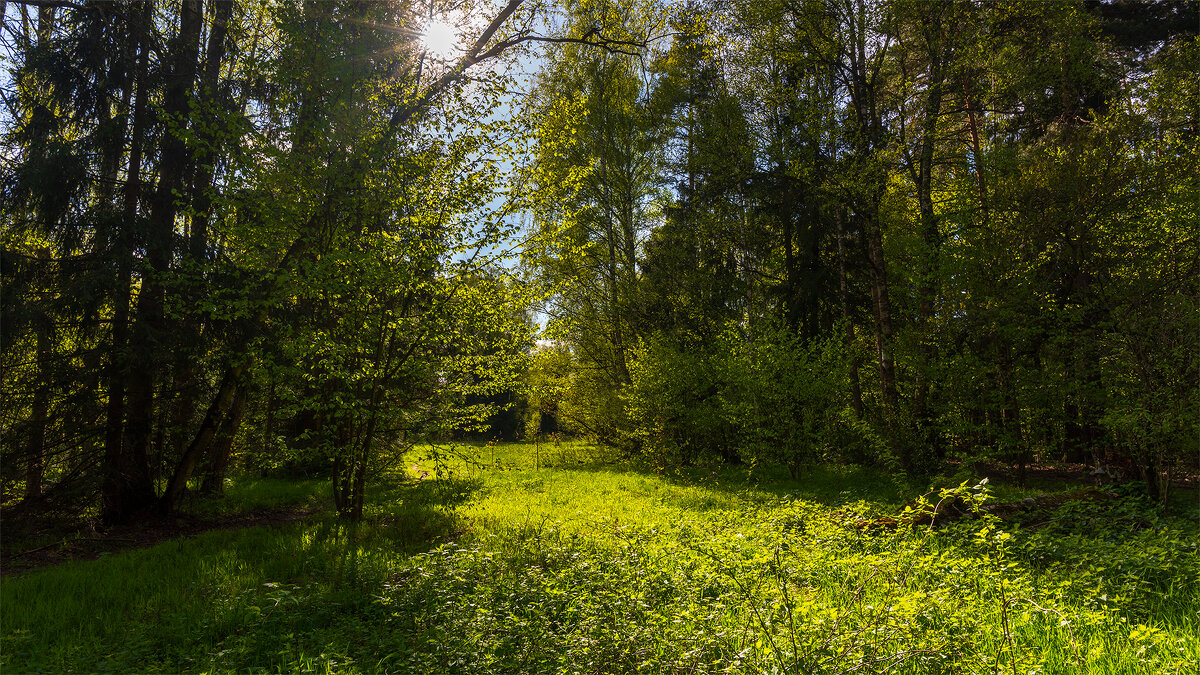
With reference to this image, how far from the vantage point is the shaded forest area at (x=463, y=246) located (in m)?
7.31

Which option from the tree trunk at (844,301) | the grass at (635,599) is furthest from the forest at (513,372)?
the tree trunk at (844,301)

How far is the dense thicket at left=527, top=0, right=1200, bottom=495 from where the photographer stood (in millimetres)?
8891

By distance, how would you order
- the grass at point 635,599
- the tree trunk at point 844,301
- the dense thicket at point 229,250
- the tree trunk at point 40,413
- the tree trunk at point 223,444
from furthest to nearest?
the tree trunk at point 844,301
the tree trunk at point 223,444
the tree trunk at point 40,413
the dense thicket at point 229,250
the grass at point 635,599

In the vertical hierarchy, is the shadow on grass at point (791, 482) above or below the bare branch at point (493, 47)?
below

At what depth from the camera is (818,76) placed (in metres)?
13.5

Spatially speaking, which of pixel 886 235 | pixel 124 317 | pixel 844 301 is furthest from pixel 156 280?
pixel 886 235

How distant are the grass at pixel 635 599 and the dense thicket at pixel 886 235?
3069 mm

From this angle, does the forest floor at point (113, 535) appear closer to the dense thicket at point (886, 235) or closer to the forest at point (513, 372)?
the forest at point (513, 372)

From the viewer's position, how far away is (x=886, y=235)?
17.9 meters

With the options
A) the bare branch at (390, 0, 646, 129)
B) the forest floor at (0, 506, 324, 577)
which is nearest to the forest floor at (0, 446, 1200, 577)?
the forest floor at (0, 506, 324, 577)

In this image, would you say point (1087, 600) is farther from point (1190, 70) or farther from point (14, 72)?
point (14, 72)

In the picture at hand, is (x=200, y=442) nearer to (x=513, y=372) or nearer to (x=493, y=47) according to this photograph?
(x=513, y=372)

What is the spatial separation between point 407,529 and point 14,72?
9207mm

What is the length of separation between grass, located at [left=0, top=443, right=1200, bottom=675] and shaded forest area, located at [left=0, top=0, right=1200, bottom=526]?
5.94 feet
